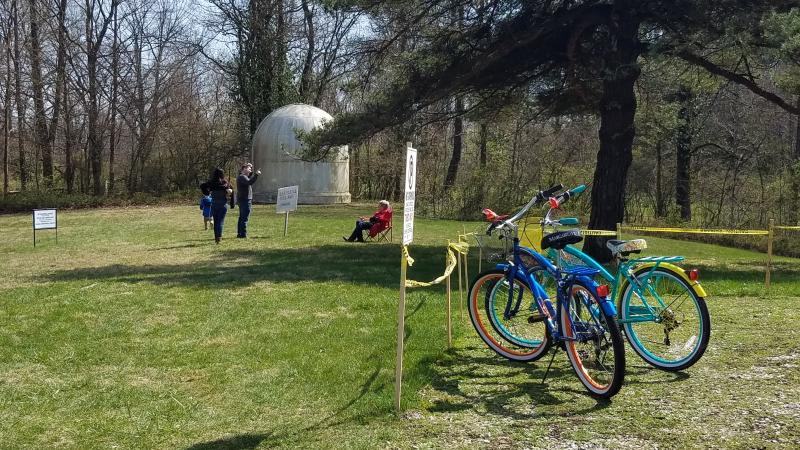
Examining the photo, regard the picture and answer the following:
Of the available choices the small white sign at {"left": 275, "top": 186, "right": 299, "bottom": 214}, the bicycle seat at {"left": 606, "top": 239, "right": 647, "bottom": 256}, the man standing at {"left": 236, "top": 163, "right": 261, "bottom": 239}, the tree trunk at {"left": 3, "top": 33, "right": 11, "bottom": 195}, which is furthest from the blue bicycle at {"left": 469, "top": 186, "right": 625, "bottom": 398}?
the tree trunk at {"left": 3, "top": 33, "right": 11, "bottom": 195}

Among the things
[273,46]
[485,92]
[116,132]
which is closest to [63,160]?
[116,132]

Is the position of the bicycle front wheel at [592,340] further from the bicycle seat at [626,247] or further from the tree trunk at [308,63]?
the tree trunk at [308,63]

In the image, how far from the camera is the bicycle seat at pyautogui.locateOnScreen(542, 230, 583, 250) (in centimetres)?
538

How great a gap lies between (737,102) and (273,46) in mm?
22360

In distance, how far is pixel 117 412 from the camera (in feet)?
16.8

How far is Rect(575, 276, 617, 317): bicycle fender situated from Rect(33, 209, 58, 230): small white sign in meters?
13.3

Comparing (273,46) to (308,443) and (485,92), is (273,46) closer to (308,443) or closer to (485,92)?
(485,92)

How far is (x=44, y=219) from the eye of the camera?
1526 cm

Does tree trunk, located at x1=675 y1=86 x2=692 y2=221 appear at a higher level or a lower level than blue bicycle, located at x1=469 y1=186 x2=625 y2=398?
higher

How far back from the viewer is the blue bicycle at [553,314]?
492cm

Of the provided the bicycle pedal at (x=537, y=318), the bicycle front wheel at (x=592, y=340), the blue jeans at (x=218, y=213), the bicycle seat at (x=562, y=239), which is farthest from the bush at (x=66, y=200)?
the bicycle front wheel at (x=592, y=340)

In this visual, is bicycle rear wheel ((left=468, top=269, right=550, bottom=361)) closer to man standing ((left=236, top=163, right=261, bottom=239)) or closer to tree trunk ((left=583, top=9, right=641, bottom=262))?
tree trunk ((left=583, top=9, right=641, bottom=262))

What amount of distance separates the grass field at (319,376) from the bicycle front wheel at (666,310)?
0.51 feet

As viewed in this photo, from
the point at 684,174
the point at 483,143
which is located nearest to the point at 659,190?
the point at 684,174
